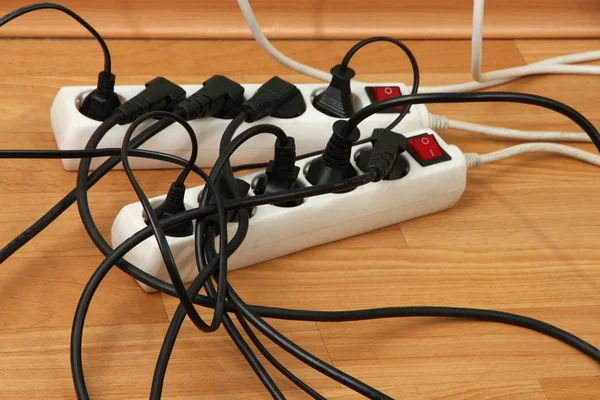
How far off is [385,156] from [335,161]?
0.13ft

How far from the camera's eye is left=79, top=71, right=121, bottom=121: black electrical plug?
666mm

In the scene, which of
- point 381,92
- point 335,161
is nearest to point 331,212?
point 335,161

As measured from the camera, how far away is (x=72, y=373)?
0.52m

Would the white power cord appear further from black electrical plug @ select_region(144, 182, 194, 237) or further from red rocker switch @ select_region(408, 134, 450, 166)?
black electrical plug @ select_region(144, 182, 194, 237)

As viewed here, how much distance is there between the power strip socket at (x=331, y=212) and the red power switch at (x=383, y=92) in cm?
6

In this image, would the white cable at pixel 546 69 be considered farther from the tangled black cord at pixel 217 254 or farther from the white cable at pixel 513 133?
the tangled black cord at pixel 217 254

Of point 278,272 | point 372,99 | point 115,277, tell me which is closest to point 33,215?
point 115,277

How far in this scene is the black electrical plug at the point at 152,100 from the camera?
64 centimetres

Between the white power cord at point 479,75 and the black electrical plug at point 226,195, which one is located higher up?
the white power cord at point 479,75

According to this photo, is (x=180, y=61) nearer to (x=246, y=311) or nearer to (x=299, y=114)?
(x=299, y=114)

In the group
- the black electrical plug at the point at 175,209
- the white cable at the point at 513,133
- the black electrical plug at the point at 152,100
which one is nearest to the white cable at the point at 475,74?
the white cable at the point at 513,133

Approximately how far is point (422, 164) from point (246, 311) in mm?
209

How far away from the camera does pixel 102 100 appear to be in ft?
2.19

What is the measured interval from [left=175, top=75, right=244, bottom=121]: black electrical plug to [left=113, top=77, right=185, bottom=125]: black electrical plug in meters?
0.01
